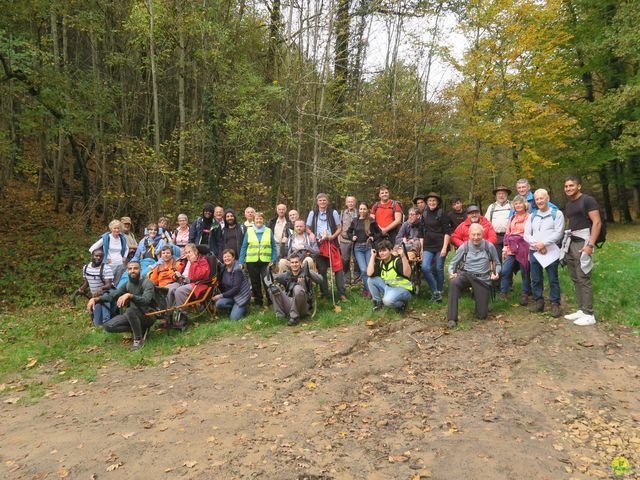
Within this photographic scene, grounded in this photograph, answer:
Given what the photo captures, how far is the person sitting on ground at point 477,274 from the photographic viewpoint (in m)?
6.46

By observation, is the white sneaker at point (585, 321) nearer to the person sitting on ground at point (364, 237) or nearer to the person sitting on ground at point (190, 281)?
the person sitting on ground at point (364, 237)

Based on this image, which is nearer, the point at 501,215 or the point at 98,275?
the point at 501,215

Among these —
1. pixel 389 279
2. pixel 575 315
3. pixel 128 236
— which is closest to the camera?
pixel 575 315

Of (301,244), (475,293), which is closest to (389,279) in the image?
(475,293)

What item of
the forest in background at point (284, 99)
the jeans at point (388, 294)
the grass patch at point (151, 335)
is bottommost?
the grass patch at point (151, 335)

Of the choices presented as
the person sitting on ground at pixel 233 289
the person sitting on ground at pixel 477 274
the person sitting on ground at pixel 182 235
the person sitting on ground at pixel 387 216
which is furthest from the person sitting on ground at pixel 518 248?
the person sitting on ground at pixel 182 235

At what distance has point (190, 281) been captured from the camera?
7336mm

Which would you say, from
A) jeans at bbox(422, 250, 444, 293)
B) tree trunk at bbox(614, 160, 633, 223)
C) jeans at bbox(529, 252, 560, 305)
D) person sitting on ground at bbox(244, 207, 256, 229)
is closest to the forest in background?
tree trunk at bbox(614, 160, 633, 223)

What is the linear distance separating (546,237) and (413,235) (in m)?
2.27

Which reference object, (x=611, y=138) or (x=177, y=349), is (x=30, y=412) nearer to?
(x=177, y=349)

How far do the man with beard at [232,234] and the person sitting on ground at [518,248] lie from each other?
4872 mm

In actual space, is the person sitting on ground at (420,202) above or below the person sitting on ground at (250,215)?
above

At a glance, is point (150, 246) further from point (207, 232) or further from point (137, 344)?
point (137, 344)

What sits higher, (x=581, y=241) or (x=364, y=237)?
(x=581, y=241)
